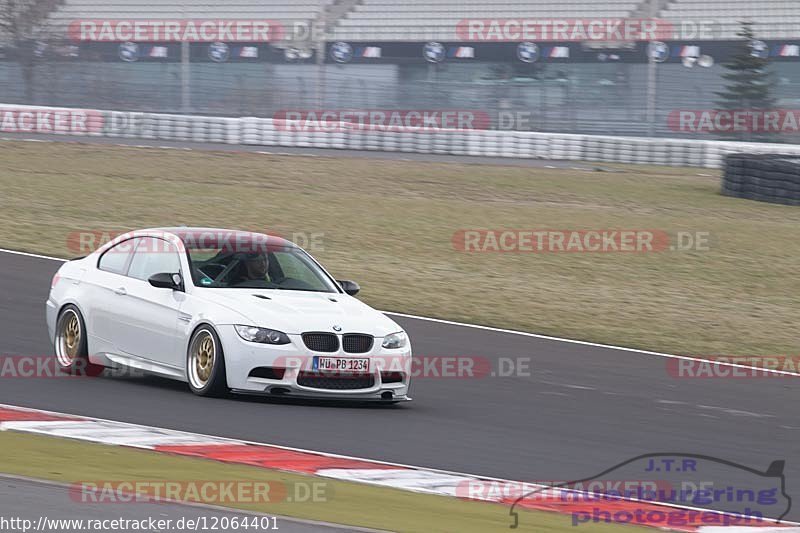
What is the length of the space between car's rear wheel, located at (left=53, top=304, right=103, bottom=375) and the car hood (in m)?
1.32

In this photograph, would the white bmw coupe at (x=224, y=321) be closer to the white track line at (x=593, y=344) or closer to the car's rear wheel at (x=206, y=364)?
the car's rear wheel at (x=206, y=364)

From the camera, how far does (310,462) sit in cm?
714

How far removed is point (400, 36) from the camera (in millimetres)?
43031

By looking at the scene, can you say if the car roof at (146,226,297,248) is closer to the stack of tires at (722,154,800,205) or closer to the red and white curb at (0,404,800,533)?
the red and white curb at (0,404,800,533)

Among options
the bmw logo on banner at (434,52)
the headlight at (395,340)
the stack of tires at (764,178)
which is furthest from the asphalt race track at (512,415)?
the bmw logo on banner at (434,52)

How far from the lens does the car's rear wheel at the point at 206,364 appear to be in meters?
8.91

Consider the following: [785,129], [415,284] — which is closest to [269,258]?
[415,284]

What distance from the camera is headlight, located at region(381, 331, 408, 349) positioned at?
30.3 ft

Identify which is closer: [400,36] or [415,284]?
[415,284]

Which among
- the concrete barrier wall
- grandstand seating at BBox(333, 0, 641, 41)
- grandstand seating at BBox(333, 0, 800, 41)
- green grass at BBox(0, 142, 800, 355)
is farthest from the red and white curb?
grandstand seating at BBox(333, 0, 641, 41)

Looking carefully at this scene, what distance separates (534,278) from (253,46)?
92.1 ft

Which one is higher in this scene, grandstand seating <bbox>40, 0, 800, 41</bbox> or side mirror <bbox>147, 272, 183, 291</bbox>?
grandstand seating <bbox>40, 0, 800, 41</bbox>

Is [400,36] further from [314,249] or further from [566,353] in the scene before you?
[566,353]

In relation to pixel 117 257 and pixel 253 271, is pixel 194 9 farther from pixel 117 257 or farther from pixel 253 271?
pixel 253 271
